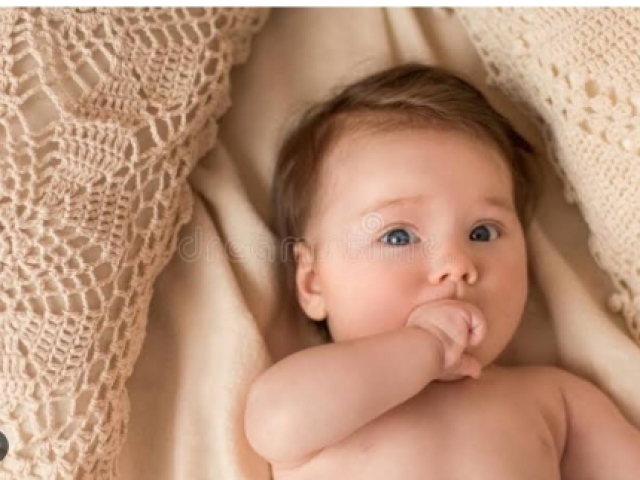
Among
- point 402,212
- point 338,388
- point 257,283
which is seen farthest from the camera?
point 257,283

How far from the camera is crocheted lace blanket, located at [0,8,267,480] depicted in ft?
3.21

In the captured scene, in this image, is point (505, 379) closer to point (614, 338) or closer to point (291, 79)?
point (614, 338)

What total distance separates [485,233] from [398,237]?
0.40ft

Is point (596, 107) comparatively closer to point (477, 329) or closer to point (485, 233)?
point (485, 233)

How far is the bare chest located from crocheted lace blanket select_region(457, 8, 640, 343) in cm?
24

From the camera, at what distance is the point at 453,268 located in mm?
1055

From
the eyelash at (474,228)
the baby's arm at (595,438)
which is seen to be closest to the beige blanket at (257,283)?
the baby's arm at (595,438)

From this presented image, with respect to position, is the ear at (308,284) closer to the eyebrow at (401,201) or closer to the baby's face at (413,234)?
the baby's face at (413,234)

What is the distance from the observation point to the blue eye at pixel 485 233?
113 centimetres

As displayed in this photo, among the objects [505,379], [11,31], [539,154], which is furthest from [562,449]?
[11,31]

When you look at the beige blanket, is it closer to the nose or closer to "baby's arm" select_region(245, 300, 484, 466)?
"baby's arm" select_region(245, 300, 484, 466)

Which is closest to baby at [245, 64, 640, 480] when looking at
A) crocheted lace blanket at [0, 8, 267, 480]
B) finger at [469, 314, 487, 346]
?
finger at [469, 314, 487, 346]

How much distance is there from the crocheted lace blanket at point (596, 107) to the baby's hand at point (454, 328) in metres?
0.25

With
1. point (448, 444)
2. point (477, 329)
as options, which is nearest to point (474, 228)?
point (477, 329)
